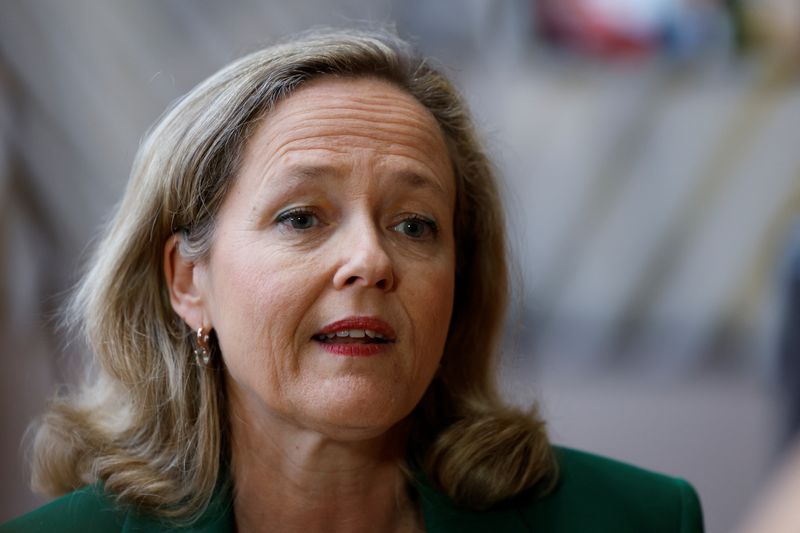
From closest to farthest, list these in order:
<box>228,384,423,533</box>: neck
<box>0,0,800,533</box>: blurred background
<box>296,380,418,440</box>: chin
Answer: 1. <box>296,380,418,440</box>: chin
2. <box>228,384,423,533</box>: neck
3. <box>0,0,800,533</box>: blurred background

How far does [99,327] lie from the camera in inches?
80.5

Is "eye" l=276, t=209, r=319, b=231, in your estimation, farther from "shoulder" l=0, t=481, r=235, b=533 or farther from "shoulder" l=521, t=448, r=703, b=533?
"shoulder" l=521, t=448, r=703, b=533

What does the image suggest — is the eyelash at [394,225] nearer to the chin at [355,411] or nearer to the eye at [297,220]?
the eye at [297,220]

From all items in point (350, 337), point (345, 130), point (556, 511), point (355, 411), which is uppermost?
point (345, 130)

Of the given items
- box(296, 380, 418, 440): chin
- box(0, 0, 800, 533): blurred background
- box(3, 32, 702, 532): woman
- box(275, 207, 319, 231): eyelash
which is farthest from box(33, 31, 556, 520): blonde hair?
box(0, 0, 800, 533): blurred background

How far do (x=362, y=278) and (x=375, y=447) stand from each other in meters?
0.35

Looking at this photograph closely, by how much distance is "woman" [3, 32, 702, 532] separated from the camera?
1.78 meters

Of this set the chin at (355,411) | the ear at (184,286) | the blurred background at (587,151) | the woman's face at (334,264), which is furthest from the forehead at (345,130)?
the blurred background at (587,151)

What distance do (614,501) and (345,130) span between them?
825mm

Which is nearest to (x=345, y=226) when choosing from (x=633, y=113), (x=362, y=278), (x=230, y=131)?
(x=362, y=278)

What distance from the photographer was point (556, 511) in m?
1.99

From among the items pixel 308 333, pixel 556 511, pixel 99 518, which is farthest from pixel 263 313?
pixel 556 511

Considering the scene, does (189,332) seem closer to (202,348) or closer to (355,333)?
(202,348)

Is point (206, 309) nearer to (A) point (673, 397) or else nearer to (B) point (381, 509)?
(B) point (381, 509)
